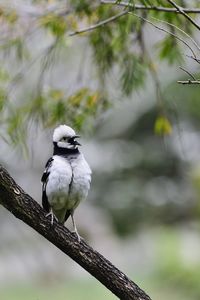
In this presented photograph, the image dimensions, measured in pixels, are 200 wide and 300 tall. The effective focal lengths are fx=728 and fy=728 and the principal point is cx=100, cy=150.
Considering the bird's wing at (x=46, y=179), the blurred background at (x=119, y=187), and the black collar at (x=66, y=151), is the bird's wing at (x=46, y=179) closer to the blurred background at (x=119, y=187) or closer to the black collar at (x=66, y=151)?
the black collar at (x=66, y=151)

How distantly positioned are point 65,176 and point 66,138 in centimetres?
22

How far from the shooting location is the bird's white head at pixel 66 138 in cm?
357

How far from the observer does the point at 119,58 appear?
441 centimetres

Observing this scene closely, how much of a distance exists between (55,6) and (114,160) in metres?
7.75

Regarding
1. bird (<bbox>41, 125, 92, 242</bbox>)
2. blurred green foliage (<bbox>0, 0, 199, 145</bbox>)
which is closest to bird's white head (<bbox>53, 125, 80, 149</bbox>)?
bird (<bbox>41, 125, 92, 242</bbox>)

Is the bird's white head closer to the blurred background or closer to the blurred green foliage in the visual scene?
the blurred green foliage

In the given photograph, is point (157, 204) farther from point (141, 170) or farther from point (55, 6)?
point (55, 6)

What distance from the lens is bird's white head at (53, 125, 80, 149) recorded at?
3568 mm

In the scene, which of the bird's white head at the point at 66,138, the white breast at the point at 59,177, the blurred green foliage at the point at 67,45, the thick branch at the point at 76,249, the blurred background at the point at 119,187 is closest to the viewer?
the thick branch at the point at 76,249

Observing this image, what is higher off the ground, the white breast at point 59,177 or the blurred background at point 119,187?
the blurred background at point 119,187

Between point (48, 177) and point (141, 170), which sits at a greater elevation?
point (141, 170)

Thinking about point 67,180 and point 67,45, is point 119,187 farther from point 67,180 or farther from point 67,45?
point 67,180

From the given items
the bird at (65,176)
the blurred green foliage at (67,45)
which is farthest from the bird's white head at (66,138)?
the blurred green foliage at (67,45)

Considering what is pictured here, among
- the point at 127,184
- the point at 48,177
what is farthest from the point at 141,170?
the point at 48,177
